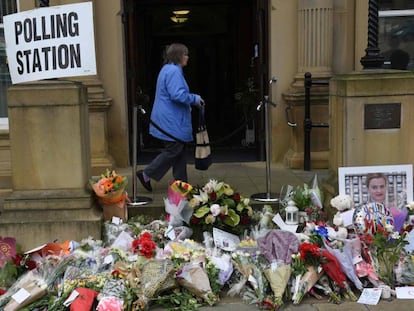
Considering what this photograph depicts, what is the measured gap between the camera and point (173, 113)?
6.17 m

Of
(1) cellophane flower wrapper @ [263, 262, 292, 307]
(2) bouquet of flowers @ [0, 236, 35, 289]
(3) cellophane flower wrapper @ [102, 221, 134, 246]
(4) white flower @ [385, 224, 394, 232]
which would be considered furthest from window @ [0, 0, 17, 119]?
(4) white flower @ [385, 224, 394, 232]

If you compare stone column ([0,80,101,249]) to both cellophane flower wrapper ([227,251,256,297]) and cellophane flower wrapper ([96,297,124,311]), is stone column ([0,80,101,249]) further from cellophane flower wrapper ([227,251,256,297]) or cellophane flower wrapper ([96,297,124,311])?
cellophane flower wrapper ([227,251,256,297])

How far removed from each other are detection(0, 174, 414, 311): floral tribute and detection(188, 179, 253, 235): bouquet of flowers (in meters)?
0.03

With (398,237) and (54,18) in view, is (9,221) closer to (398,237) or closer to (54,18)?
(54,18)

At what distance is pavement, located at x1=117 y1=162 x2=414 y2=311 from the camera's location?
13.9 feet

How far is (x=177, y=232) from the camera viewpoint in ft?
17.2

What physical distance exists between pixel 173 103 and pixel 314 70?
262cm

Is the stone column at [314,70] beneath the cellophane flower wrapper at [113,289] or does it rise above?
above

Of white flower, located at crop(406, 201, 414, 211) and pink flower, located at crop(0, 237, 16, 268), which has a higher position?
white flower, located at crop(406, 201, 414, 211)

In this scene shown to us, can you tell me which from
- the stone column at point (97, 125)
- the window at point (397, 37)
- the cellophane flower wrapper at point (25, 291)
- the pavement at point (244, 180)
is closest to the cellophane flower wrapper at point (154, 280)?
the cellophane flower wrapper at point (25, 291)

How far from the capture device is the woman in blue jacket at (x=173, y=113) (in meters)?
6.01

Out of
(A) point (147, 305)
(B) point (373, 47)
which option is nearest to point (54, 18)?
(A) point (147, 305)

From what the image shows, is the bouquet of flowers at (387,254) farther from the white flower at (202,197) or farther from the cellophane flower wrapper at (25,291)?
the cellophane flower wrapper at (25,291)

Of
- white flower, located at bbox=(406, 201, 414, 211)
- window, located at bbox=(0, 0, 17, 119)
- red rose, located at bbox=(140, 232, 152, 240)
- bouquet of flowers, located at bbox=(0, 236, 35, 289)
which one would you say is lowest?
bouquet of flowers, located at bbox=(0, 236, 35, 289)
